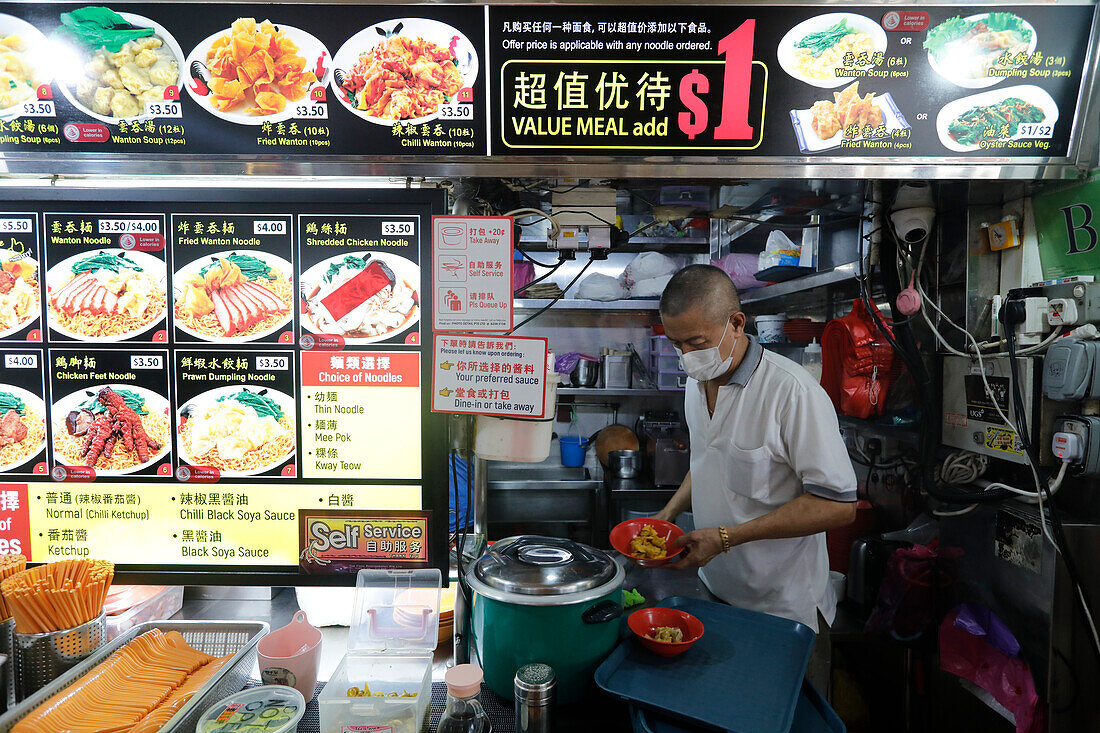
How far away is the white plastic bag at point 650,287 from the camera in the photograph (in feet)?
14.9

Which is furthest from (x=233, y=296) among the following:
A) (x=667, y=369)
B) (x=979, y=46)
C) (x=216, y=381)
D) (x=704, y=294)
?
(x=667, y=369)

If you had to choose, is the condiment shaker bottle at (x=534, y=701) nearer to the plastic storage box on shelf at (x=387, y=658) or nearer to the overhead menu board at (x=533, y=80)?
the plastic storage box on shelf at (x=387, y=658)

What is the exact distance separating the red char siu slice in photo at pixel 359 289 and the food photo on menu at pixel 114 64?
2.62ft

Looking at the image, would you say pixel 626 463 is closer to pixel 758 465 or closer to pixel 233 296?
pixel 758 465

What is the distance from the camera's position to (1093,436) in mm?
1919

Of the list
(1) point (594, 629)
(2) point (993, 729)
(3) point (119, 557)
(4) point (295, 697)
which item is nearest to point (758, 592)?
(1) point (594, 629)

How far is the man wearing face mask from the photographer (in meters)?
1.98

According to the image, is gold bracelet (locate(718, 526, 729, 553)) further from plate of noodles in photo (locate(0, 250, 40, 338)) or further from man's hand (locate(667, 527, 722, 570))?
plate of noodles in photo (locate(0, 250, 40, 338))

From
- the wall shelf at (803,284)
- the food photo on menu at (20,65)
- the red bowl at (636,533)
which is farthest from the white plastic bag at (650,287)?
the food photo on menu at (20,65)

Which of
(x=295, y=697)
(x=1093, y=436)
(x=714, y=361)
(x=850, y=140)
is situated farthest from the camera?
(x=714, y=361)

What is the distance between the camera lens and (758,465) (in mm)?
2137

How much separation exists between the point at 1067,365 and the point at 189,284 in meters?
3.10

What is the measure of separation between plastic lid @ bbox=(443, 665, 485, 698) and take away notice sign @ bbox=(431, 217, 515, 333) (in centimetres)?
101

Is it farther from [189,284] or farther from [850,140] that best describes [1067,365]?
[189,284]
